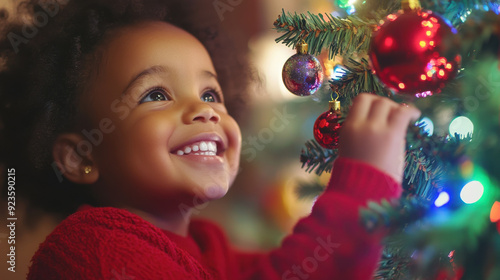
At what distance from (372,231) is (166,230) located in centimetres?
49

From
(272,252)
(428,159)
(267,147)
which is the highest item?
(267,147)

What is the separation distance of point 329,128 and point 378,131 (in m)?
0.15

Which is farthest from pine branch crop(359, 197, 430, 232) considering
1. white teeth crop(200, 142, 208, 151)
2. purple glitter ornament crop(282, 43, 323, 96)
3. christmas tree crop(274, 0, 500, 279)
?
white teeth crop(200, 142, 208, 151)

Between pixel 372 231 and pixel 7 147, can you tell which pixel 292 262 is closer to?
pixel 372 231

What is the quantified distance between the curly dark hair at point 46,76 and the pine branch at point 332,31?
12.9 inches

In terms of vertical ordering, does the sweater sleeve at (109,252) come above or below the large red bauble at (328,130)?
below

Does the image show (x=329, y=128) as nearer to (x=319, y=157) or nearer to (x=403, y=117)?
(x=319, y=157)

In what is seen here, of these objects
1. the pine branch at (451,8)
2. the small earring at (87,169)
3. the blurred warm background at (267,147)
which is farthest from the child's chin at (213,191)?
the blurred warm background at (267,147)

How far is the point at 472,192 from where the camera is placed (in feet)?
1.51

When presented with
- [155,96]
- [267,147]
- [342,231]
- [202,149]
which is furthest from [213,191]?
[267,147]

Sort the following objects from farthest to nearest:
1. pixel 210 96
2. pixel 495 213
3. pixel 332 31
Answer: pixel 210 96, pixel 332 31, pixel 495 213

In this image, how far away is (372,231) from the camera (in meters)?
0.44

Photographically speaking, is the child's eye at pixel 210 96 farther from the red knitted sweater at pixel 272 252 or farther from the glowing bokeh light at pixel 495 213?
the glowing bokeh light at pixel 495 213

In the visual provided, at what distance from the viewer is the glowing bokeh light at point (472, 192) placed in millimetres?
452
